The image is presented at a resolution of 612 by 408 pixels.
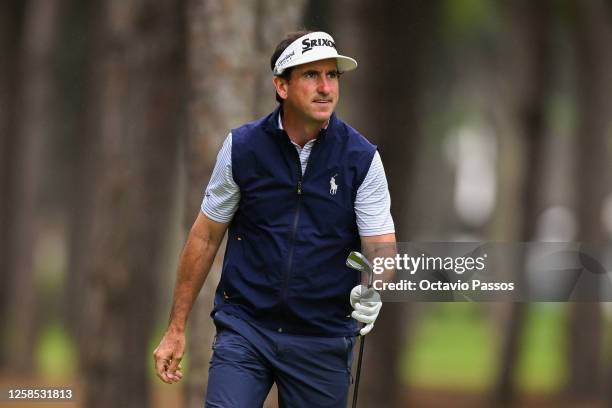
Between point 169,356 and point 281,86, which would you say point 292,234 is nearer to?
point 281,86

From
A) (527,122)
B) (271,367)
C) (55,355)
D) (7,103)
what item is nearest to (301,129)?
(271,367)

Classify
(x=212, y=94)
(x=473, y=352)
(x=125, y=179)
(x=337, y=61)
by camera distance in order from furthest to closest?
(x=473, y=352) < (x=125, y=179) < (x=212, y=94) < (x=337, y=61)

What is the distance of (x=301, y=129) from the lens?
6.46 m

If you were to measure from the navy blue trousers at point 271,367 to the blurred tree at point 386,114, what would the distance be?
8524mm

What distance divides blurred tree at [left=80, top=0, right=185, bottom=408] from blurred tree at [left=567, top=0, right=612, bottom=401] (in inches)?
291

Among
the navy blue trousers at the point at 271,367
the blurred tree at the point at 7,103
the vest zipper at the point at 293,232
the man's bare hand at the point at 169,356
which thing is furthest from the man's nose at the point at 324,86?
the blurred tree at the point at 7,103

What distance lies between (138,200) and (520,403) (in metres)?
8.29

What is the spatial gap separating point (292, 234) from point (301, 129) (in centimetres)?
52

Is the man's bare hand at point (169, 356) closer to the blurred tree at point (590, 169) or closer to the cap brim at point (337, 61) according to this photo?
the cap brim at point (337, 61)

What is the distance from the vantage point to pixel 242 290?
6430mm

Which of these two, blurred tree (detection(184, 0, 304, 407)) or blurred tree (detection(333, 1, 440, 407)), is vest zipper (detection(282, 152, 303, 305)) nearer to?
blurred tree (detection(184, 0, 304, 407))

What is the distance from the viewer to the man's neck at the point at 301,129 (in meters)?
6.44

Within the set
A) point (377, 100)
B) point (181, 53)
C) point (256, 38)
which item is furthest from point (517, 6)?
point (256, 38)

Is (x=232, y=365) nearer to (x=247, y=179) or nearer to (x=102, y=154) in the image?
(x=247, y=179)
